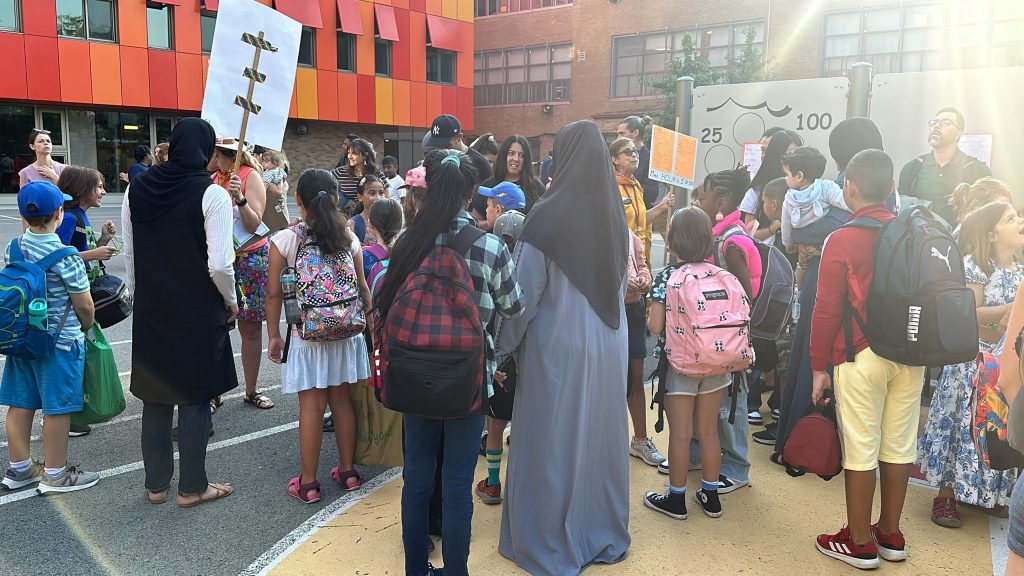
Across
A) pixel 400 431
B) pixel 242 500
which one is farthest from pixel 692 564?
pixel 242 500

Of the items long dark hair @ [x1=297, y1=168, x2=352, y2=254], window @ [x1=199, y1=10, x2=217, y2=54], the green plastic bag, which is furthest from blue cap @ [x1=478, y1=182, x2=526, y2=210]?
window @ [x1=199, y1=10, x2=217, y2=54]

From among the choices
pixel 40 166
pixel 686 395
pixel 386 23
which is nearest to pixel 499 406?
pixel 686 395

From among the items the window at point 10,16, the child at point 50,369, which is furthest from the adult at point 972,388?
the window at point 10,16

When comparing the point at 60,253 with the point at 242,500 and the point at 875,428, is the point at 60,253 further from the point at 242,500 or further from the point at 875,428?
the point at 875,428

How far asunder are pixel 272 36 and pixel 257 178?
3.44ft

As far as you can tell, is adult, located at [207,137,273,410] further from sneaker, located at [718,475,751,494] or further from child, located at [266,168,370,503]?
sneaker, located at [718,475,751,494]

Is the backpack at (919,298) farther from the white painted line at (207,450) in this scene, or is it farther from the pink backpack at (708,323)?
the white painted line at (207,450)

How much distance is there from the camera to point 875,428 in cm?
329

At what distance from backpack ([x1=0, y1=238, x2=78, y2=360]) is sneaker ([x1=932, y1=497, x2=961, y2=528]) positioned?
506 centimetres

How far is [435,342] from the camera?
9.20 feet

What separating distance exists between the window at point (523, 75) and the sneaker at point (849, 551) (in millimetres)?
33618

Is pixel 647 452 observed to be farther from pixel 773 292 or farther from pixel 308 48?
pixel 308 48

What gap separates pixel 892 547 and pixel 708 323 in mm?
1398

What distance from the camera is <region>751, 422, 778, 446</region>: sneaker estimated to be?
518 cm
